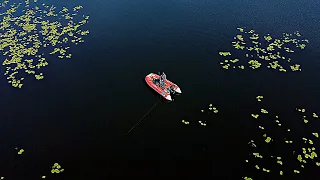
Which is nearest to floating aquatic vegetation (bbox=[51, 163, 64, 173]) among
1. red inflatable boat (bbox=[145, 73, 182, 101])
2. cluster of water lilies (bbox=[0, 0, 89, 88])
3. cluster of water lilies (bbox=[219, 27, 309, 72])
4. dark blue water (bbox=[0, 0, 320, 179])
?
dark blue water (bbox=[0, 0, 320, 179])

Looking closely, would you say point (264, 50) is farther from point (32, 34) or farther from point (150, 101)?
point (32, 34)

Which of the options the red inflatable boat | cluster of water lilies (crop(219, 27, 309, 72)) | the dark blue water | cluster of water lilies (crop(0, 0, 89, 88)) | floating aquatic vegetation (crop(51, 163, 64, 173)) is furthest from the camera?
cluster of water lilies (crop(0, 0, 89, 88))

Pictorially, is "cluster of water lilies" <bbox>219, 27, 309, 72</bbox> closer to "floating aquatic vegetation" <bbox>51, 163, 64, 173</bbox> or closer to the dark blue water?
the dark blue water

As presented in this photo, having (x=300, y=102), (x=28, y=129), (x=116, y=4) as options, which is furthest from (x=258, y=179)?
(x=116, y=4)

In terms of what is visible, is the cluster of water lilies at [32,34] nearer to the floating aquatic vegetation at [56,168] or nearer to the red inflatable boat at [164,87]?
the red inflatable boat at [164,87]

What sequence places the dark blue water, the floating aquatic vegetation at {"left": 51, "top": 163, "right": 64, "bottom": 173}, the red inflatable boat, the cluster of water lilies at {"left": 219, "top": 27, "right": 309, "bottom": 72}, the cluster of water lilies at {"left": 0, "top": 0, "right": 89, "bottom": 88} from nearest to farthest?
the floating aquatic vegetation at {"left": 51, "top": 163, "right": 64, "bottom": 173}
the dark blue water
the red inflatable boat
the cluster of water lilies at {"left": 219, "top": 27, "right": 309, "bottom": 72}
the cluster of water lilies at {"left": 0, "top": 0, "right": 89, "bottom": 88}
